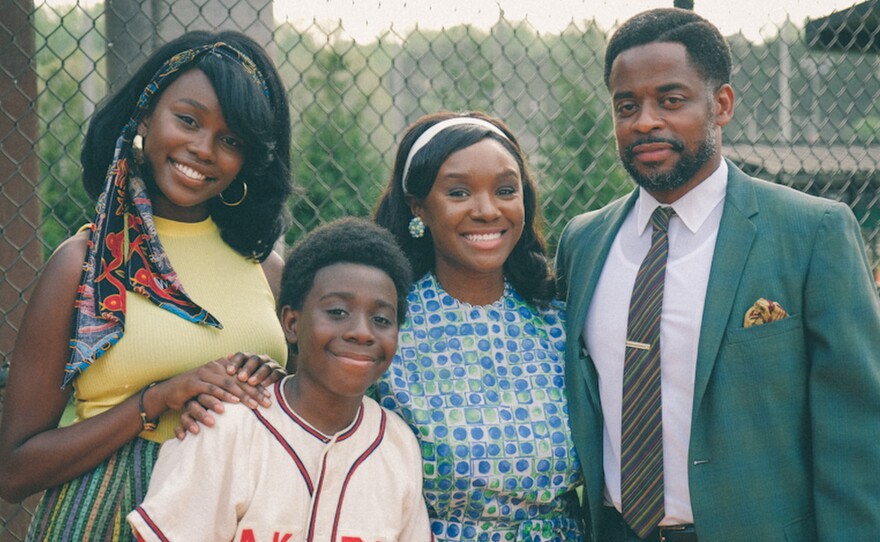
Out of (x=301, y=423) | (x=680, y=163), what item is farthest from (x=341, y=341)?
(x=680, y=163)

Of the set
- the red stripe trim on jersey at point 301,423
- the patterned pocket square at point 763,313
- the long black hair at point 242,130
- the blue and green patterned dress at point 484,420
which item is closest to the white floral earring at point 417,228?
the blue and green patterned dress at point 484,420

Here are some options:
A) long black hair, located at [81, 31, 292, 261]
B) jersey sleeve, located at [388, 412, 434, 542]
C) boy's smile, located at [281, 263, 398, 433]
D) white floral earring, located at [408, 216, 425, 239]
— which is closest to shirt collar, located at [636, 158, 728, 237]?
white floral earring, located at [408, 216, 425, 239]

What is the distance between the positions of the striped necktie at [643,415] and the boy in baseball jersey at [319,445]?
535 mm

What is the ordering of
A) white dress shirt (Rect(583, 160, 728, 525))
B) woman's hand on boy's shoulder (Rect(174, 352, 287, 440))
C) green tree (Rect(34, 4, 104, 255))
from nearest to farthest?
woman's hand on boy's shoulder (Rect(174, 352, 287, 440)) → white dress shirt (Rect(583, 160, 728, 525)) → green tree (Rect(34, 4, 104, 255))

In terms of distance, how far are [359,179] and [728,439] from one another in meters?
7.17

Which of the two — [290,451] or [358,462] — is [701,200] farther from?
[290,451]

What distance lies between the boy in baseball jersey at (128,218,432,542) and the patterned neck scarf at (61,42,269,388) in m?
0.28

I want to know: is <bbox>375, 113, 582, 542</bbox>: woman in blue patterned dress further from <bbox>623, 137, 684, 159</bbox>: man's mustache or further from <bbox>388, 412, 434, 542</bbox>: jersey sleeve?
<bbox>623, 137, 684, 159</bbox>: man's mustache

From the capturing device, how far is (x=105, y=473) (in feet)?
7.07

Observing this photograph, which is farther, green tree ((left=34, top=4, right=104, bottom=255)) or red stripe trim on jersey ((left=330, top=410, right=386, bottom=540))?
green tree ((left=34, top=4, right=104, bottom=255))

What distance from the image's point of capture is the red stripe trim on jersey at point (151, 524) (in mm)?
1943

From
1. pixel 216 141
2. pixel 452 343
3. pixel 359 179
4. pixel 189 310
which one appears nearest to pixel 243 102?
pixel 216 141

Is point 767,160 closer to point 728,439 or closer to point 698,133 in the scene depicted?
point 698,133

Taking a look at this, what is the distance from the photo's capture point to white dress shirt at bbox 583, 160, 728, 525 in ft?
7.54
